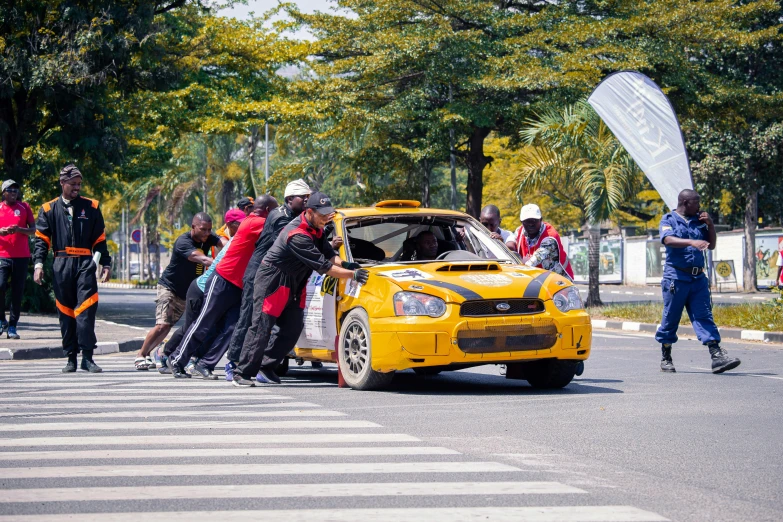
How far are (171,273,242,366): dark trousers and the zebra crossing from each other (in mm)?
2430

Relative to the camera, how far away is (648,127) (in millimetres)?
19297

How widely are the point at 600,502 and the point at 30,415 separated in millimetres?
4797

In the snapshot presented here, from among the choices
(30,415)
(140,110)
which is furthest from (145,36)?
(30,415)

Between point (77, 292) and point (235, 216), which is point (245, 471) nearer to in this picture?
point (77, 292)

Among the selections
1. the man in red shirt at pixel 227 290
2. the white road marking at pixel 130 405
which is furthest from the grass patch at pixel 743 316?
the white road marking at pixel 130 405

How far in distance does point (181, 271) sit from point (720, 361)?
5.83m

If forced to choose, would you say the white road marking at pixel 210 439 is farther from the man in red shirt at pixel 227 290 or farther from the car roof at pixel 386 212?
the man in red shirt at pixel 227 290

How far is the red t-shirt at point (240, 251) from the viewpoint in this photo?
11.4 metres

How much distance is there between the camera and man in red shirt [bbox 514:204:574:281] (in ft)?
38.6

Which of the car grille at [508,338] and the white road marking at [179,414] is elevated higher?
the car grille at [508,338]

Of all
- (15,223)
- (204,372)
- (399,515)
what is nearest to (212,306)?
(204,372)

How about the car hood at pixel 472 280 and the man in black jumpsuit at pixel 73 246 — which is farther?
the man in black jumpsuit at pixel 73 246

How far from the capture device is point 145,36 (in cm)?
2223

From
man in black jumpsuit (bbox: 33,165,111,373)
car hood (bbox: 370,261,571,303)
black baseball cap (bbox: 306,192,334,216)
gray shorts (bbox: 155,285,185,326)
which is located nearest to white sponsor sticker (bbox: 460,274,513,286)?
car hood (bbox: 370,261,571,303)
